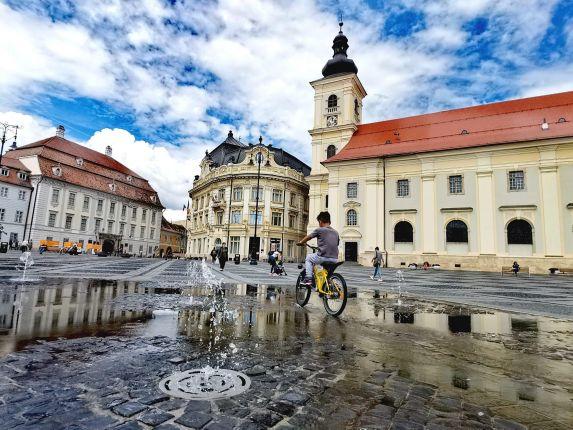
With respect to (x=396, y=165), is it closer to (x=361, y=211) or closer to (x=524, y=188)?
(x=361, y=211)

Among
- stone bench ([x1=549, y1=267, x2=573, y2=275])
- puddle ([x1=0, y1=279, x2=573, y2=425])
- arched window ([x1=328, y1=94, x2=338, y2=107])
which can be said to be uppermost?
arched window ([x1=328, y1=94, x2=338, y2=107])

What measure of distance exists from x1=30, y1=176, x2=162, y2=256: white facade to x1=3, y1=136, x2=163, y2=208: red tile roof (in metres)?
1.27

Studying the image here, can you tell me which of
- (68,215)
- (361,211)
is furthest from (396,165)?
(68,215)

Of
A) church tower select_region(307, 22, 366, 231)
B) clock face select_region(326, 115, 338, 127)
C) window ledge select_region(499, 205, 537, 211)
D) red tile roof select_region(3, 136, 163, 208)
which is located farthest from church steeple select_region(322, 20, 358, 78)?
red tile roof select_region(3, 136, 163, 208)

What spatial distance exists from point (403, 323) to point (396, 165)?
32.6m

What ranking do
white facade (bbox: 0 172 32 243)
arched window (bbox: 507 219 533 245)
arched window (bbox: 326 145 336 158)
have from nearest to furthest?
arched window (bbox: 507 219 533 245) → arched window (bbox: 326 145 336 158) → white facade (bbox: 0 172 32 243)

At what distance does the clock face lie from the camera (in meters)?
42.9

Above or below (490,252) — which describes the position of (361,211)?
above

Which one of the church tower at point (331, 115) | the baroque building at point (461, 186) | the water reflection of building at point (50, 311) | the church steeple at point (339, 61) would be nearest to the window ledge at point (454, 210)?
the baroque building at point (461, 186)

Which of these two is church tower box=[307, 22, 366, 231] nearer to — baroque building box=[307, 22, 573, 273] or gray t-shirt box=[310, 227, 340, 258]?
baroque building box=[307, 22, 573, 273]

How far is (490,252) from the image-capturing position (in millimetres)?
30234

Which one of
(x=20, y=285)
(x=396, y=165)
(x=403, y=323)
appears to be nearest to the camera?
(x=403, y=323)

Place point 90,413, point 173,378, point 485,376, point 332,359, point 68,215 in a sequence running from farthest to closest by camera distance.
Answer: point 68,215
point 332,359
point 485,376
point 173,378
point 90,413

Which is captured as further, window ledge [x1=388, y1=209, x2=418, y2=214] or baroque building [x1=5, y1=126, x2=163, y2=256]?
baroque building [x1=5, y1=126, x2=163, y2=256]
